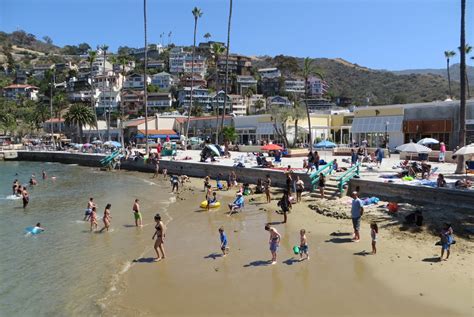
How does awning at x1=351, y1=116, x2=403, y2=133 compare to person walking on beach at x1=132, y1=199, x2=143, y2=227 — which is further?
awning at x1=351, y1=116, x2=403, y2=133

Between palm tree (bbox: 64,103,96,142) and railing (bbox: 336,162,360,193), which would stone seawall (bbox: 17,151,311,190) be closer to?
railing (bbox: 336,162,360,193)

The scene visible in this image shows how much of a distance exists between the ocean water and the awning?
78.0 feet

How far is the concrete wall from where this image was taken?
18.7 m

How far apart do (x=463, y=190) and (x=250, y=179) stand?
15.6 m

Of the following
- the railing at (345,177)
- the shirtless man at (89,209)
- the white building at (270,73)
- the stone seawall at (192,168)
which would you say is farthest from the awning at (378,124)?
the white building at (270,73)

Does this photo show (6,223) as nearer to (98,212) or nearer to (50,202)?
(98,212)

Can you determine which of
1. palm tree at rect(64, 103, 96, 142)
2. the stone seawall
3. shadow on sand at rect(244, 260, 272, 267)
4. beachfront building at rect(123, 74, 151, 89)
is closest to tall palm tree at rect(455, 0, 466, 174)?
the stone seawall

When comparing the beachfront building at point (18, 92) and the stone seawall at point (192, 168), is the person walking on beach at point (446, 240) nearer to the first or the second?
the stone seawall at point (192, 168)

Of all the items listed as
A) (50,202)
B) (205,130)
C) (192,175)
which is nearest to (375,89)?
(205,130)

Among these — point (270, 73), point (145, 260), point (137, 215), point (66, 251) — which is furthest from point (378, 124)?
point (270, 73)

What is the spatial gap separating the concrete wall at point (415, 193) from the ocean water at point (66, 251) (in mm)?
10637

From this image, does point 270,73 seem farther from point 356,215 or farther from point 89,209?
point 356,215

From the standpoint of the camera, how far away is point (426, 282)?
37.0 ft

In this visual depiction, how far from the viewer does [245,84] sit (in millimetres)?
154000
